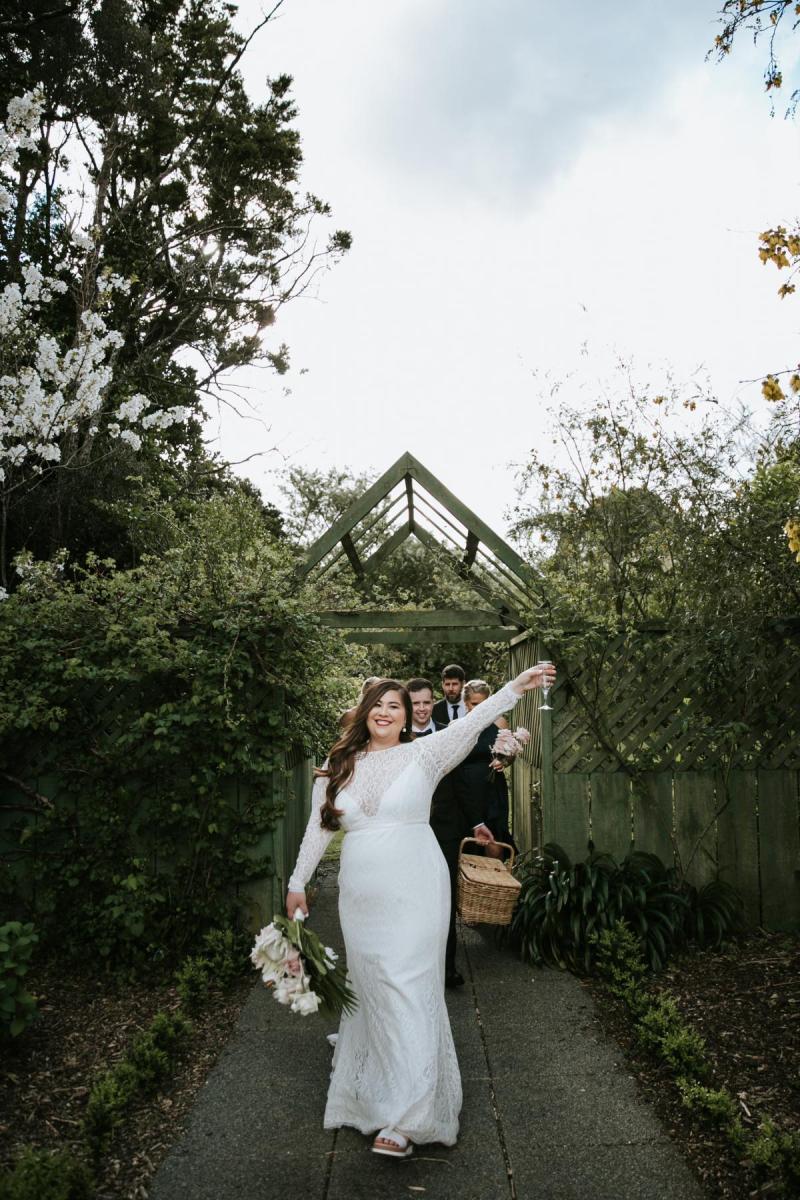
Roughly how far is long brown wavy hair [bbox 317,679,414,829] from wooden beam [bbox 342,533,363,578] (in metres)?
5.24

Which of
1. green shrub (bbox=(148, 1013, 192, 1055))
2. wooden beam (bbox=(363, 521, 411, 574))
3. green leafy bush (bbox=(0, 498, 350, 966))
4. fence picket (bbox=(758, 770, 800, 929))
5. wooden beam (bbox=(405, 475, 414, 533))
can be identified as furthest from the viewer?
wooden beam (bbox=(363, 521, 411, 574))

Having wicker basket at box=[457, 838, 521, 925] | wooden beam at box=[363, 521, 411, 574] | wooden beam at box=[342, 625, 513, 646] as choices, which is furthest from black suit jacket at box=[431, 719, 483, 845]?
wooden beam at box=[363, 521, 411, 574]

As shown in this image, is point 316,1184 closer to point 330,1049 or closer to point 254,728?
point 330,1049

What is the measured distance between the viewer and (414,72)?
7.14 meters

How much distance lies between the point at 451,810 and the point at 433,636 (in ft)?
12.5

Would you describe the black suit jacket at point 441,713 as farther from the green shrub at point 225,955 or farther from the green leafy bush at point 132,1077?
the green leafy bush at point 132,1077

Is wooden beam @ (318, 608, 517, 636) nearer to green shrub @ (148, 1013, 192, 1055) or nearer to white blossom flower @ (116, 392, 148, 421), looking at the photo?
green shrub @ (148, 1013, 192, 1055)

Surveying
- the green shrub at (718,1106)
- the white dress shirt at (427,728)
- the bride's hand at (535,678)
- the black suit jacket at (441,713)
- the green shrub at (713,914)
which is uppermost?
the bride's hand at (535,678)

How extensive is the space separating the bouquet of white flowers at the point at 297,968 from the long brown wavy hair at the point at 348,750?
0.47 meters

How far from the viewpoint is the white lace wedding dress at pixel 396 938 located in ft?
10.8

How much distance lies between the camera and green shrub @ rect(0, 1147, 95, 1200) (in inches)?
109

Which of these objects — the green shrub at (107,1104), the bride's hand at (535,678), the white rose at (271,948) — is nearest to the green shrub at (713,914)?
the bride's hand at (535,678)

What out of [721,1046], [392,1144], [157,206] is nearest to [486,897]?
[721,1046]

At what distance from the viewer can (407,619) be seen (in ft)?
27.8
